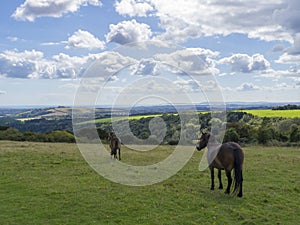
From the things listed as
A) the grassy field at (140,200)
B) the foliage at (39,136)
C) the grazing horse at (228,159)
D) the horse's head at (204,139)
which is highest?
the horse's head at (204,139)

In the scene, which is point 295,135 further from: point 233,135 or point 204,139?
point 204,139

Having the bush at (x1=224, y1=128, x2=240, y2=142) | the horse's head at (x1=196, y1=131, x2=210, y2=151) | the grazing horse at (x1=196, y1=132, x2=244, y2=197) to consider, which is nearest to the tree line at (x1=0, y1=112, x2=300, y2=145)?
the bush at (x1=224, y1=128, x2=240, y2=142)

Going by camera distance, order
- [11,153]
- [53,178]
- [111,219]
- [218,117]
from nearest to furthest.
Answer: [111,219], [53,178], [11,153], [218,117]

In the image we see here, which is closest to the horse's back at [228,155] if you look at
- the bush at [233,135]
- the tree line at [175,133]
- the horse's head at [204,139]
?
the horse's head at [204,139]

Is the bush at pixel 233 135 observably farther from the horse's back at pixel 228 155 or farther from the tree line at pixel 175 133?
the horse's back at pixel 228 155

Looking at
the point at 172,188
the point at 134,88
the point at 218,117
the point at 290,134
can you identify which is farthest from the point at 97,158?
the point at 290,134

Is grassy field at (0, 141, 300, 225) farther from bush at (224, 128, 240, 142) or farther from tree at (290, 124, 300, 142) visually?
bush at (224, 128, 240, 142)

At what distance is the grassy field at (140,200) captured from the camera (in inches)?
349

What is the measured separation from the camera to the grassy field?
29.1ft

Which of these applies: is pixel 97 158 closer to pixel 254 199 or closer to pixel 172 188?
pixel 172 188

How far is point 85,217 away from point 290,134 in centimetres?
3290

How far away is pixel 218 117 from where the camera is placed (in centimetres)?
2634

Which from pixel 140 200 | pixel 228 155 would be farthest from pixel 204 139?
pixel 140 200

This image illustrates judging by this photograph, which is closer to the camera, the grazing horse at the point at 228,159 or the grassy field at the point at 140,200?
the grassy field at the point at 140,200
